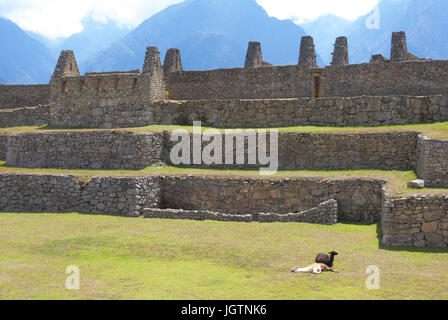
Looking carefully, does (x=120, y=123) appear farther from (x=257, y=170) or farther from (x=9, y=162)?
(x=257, y=170)

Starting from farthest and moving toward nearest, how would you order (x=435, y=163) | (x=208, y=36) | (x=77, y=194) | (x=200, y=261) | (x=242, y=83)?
(x=208, y=36)
(x=242, y=83)
(x=77, y=194)
(x=435, y=163)
(x=200, y=261)

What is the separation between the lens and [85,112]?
26.3 meters

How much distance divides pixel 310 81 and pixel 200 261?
51.5 feet

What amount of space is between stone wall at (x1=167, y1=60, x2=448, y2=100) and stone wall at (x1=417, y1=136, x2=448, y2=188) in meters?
8.62

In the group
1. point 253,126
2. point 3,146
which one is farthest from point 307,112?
point 3,146

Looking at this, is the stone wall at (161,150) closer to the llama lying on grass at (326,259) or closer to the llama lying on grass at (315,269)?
the llama lying on grass at (326,259)

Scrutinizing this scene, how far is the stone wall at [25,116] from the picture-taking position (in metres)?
30.0

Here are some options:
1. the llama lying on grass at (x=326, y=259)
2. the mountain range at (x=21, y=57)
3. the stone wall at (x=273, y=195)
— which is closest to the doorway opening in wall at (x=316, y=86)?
the stone wall at (x=273, y=195)

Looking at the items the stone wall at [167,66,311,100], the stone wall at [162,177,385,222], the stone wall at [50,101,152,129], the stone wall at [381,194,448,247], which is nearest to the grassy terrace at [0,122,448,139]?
the stone wall at [50,101,152,129]

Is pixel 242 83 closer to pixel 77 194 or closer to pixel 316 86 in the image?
pixel 316 86

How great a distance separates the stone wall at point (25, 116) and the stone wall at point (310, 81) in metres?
7.35

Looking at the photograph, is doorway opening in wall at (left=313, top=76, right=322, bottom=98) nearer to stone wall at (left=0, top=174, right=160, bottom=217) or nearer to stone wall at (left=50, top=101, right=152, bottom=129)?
stone wall at (left=50, top=101, right=152, bottom=129)

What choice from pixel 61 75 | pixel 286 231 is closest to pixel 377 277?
pixel 286 231

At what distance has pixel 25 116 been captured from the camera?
100.0 feet
